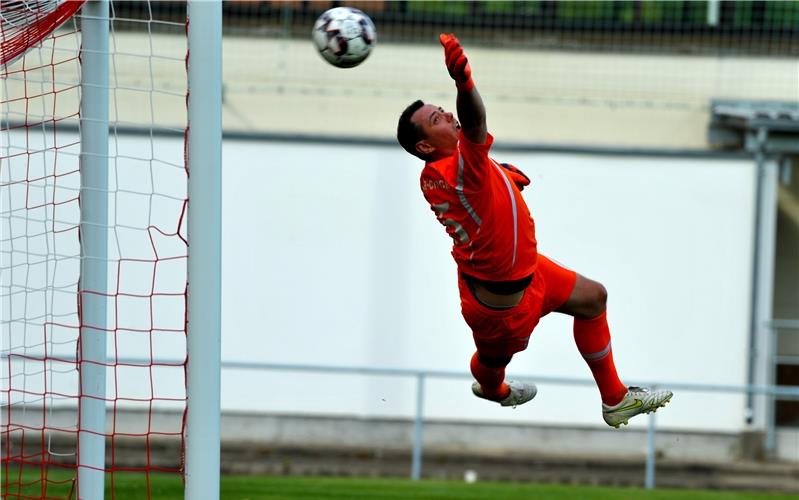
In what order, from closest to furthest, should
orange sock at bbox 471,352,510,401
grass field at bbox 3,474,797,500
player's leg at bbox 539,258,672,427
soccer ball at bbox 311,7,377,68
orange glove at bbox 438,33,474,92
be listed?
1. orange glove at bbox 438,33,474,92
2. soccer ball at bbox 311,7,377,68
3. player's leg at bbox 539,258,672,427
4. orange sock at bbox 471,352,510,401
5. grass field at bbox 3,474,797,500

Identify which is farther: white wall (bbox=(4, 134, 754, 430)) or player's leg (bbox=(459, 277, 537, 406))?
white wall (bbox=(4, 134, 754, 430))

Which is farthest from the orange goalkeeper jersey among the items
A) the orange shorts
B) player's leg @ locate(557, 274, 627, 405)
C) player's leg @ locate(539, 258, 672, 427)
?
player's leg @ locate(557, 274, 627, 405)

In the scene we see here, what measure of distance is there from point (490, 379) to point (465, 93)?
1.66 m

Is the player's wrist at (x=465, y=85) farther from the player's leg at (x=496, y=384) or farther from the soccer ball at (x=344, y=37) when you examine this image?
the player's leg at (x=496, y=384)

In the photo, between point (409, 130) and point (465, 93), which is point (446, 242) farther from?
point (465, 93)

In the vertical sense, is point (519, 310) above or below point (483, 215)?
below

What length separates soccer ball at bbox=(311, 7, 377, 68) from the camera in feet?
15.4

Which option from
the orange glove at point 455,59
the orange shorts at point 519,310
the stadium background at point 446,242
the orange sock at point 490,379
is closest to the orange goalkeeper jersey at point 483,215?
the orange shorts at point 519,310

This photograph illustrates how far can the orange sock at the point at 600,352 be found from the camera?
5.28 metres

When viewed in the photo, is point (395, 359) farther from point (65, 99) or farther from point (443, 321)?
point (65, 99)

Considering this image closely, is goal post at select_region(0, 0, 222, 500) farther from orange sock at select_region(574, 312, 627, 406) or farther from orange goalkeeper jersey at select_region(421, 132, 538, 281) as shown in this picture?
orange sock at select_region(574, 312, 627, 406)

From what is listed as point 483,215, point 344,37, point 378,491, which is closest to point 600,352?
point 483,215

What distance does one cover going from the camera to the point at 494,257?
494 centimetres

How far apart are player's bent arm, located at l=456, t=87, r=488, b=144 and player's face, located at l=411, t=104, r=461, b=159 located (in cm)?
26
